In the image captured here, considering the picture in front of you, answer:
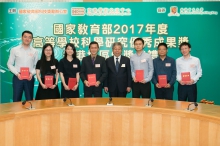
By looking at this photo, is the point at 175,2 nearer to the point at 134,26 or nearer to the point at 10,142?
the point at 134,26

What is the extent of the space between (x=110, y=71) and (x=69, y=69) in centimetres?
68

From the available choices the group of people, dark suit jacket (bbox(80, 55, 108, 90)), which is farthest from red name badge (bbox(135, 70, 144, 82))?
dark suit jacket (bbox(80, 55, 108, 90))

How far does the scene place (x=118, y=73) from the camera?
16.4 feet

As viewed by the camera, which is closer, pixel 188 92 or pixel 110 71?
pixel 188 92

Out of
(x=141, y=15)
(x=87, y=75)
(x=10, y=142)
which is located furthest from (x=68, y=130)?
(x=141, y=15)

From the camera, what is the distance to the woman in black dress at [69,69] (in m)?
4.93

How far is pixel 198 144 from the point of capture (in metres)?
2.88

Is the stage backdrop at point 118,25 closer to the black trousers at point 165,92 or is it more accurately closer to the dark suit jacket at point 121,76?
the dark suit jacket at point 121,76

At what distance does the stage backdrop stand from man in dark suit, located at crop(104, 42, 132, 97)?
→ 1.12 meters

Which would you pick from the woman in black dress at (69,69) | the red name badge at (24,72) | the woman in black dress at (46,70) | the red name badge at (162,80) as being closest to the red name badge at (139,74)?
the red name badge at (162,80)

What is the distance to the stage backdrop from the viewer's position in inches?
236

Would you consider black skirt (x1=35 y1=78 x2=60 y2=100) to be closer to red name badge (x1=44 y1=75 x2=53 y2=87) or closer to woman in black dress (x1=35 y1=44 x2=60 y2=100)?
woman in black dress (x1=35 y1=44 x2=60 y2=100)

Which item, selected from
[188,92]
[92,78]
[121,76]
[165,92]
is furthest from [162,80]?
[92,78]

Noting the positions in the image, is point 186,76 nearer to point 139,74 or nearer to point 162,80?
point 162,80
